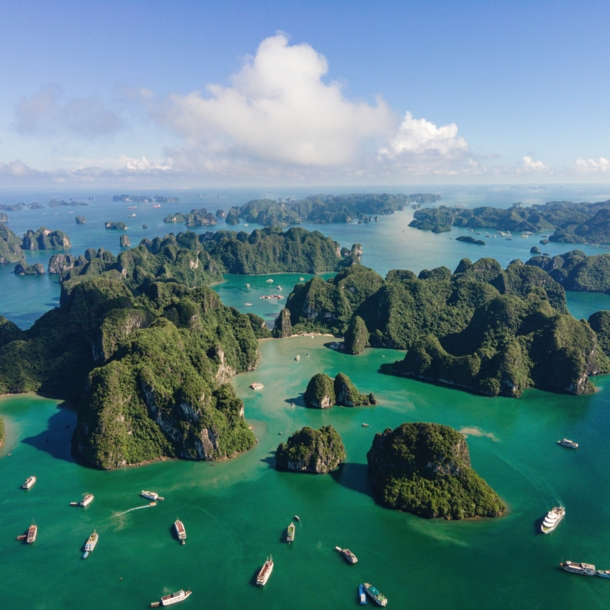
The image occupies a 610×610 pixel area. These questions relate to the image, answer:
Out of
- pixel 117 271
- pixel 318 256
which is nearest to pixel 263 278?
pixel 318 256

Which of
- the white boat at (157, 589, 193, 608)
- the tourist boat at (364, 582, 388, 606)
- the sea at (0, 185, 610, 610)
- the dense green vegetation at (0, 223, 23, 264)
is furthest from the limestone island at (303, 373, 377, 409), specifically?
the dense green vegetation at (0, 223, 23, 264)

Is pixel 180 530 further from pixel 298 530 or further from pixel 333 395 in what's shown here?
pixel 333 395

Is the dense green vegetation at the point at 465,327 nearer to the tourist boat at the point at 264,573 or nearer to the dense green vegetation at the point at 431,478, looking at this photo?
the dense green vegetation at the point at 431,478

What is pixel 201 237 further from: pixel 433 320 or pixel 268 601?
pixel 268 601

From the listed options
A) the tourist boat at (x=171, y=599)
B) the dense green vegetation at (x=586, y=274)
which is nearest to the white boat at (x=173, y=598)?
the tourist boat at (x=171, y=599)

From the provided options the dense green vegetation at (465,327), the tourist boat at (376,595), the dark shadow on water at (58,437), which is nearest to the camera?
the tourist boat at (376,595)

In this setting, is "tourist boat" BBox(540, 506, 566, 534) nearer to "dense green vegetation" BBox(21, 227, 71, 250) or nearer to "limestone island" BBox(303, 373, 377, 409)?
"limestone island" BBox(303, 373, 377, 409)

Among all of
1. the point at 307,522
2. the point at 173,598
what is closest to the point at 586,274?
the point at 307,522
